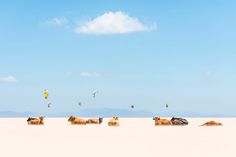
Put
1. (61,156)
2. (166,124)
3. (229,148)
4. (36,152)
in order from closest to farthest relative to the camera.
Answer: (61,156), (36,152), (229,148), (166,124)

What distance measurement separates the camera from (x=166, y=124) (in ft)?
Answer: 145

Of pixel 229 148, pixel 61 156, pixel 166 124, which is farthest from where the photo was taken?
pixel 166 124

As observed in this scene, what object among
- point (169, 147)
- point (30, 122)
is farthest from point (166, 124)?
point (169, 147)

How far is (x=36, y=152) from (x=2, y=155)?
4.84ft

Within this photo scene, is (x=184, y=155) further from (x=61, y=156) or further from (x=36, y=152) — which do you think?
(x=36, y=152)

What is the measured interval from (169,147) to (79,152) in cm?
383

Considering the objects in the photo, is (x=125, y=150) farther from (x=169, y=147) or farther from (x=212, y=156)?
(x=212, y=156)

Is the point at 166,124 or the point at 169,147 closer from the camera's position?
the point at 169,147

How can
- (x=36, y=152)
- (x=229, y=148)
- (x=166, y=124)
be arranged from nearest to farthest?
(x=36, y=152) < (x=229, y=148) < (x=166, y=124)

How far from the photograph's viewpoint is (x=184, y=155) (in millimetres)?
17297

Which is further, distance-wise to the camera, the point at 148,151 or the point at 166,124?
the point at 166,124

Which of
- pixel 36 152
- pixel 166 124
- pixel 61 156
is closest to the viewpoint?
pixel 61 156

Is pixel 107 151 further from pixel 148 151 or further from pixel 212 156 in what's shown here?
pixel 212 156

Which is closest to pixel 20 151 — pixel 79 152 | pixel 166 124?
pixel 79 152
